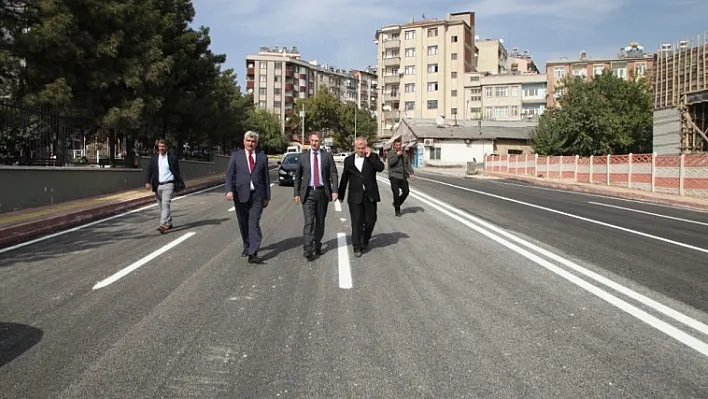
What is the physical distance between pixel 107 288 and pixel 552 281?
499 centimetres

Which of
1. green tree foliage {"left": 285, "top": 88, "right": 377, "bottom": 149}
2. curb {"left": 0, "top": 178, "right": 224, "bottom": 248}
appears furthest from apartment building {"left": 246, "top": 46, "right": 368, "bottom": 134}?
curb {"left": 0, "top": 178, "right": 224, "bottom": 248}

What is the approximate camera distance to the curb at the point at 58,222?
962 centimetres

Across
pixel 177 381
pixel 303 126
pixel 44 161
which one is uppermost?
pixel 303 126

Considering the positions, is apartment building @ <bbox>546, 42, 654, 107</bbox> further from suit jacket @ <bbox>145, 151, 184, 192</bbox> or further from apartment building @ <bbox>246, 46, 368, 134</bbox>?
suit jacket @ <bbox>145, 151, 184, 192</bbox>

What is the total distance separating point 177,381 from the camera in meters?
3.58

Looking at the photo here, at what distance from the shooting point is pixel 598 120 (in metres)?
42.2

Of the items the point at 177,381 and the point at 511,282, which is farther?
the point at 511,282

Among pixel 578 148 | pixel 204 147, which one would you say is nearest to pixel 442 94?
pixel 578 148

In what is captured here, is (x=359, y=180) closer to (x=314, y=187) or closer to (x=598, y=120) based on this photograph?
(x=314, y=187)

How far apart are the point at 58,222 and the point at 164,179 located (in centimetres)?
278

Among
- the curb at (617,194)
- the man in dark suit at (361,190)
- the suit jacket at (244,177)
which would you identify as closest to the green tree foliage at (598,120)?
the curb at (617,194)

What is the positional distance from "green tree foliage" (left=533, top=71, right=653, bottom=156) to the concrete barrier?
1330 inches

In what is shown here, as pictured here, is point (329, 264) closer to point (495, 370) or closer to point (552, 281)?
point (552, 281)

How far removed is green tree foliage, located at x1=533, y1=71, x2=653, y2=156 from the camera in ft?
140
